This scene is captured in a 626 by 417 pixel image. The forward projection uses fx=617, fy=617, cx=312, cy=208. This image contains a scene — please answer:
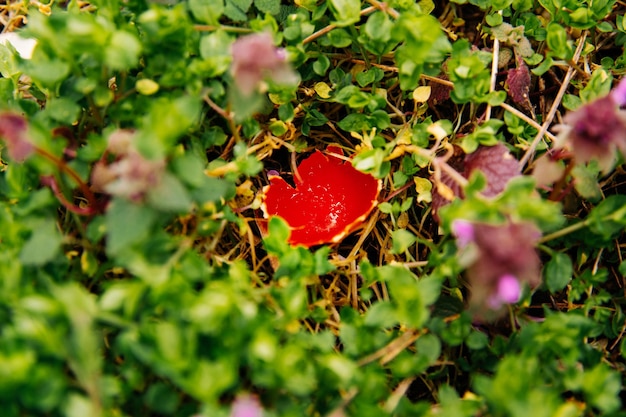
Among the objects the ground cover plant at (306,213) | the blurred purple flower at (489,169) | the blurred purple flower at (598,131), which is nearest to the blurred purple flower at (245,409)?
the ground cover plant at (306,213)

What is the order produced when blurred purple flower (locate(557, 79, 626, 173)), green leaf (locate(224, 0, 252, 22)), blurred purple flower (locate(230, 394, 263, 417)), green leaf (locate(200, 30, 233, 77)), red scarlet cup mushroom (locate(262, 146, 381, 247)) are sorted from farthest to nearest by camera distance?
red scarlet cup mushroom (locate(262, 146, 381, 247)) < green leaf (locate(224, 0, 252, 22)) < green leaf (locate(200, 30, 233, 77)) < blurred purple flower (locate(557, 79, 626, 173)) < blurred purple flower (locate(230, 394, 263, 417))

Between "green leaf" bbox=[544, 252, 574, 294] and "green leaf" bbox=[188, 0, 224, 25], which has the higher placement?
"green leaf" bbox=[188, 0, 224, 25]

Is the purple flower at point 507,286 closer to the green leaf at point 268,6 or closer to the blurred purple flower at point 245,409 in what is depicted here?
the blurred purple flower at point 245,409

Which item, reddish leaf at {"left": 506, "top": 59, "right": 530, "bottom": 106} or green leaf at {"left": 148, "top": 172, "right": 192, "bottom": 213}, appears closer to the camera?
green leaf at {"left": 148, "top": 172, "right": 192, "bottom": 213}

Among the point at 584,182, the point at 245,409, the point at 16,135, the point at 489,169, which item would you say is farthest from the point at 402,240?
the point at 16,135

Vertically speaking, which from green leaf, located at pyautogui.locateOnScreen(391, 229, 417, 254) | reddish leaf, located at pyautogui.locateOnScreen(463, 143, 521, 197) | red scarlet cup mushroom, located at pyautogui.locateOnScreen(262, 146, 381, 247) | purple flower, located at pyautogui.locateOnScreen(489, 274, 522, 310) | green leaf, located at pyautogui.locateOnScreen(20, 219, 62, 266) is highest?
purple flower, located at pyautogui.locateOnScreen(489, 274, 522, 310)

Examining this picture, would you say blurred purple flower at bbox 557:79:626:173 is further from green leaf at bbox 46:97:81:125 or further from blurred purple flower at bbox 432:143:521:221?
green leaf at bbox 46:97:81:125

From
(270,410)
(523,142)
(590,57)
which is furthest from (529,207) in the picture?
(590,57)

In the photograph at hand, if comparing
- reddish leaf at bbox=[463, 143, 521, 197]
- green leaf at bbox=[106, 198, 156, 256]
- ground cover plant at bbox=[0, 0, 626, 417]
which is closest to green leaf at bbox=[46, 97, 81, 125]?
ground cover plant at bbox=[0, 0, 626, 417]
